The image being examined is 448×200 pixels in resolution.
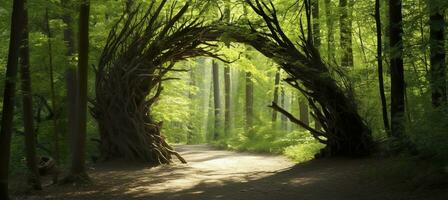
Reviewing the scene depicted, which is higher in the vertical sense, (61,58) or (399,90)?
(61,58)

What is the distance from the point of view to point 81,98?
962cm

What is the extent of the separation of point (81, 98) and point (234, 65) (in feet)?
27.1

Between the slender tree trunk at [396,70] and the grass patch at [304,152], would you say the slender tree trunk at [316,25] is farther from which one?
the slender tree trunk at [396,70]

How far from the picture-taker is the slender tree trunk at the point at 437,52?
6.20m

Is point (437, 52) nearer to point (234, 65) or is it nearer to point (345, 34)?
point (345, 34)

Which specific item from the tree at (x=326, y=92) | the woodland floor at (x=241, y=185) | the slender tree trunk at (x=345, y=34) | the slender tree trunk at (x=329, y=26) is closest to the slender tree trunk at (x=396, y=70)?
the woodland floor at (x=241, y=185)

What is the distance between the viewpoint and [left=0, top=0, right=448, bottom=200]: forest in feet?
23.7

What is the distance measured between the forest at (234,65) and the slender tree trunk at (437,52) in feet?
0.10

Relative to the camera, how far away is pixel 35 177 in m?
8.94

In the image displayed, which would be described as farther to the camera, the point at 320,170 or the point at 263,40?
the point at 263,40

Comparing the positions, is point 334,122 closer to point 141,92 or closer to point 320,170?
point 320,170

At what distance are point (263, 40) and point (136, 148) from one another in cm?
490

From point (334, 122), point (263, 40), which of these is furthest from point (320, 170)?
point (263, 40)

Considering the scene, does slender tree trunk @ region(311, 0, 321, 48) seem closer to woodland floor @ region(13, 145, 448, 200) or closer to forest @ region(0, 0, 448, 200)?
forest @ region(0, 0, 448, 200)
